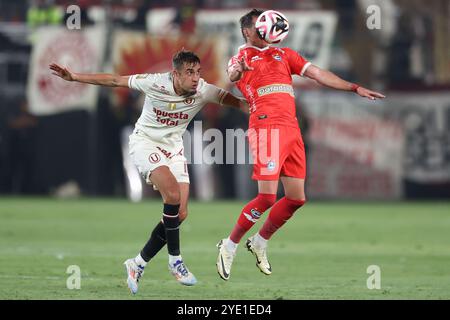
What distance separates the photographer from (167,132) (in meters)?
12.6

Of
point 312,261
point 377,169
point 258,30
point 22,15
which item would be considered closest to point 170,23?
point 22,15

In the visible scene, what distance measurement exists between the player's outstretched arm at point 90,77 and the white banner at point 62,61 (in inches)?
611

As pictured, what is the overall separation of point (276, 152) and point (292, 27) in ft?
Result: 52.3

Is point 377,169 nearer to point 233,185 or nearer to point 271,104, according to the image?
point 233,185

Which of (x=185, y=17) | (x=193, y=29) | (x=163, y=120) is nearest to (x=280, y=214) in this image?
(x=163, y=120)

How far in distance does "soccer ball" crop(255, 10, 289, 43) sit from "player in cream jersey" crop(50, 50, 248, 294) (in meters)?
0.73

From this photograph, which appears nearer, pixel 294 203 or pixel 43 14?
pixel 294 203

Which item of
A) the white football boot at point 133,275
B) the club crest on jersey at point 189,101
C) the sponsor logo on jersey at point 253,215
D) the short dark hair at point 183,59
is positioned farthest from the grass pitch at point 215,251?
the short dark hair at point 183,59

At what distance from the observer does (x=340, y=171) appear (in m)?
28.3

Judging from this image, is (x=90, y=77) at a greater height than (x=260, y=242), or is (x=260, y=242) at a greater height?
(x=90, y=77)

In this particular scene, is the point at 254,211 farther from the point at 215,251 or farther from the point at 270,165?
the point at 215,251

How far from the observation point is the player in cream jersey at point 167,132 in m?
12.3

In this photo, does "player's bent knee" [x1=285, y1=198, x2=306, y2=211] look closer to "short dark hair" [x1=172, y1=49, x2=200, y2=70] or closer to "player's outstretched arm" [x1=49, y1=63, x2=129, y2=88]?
"short dark hair" [x1=172, y1=49, x2=200, y2=70]
